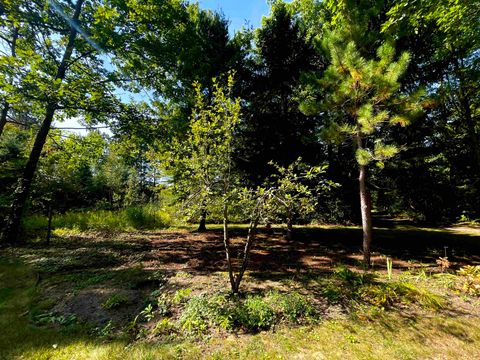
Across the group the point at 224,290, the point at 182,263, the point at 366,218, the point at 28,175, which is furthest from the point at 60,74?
the point at 366,218

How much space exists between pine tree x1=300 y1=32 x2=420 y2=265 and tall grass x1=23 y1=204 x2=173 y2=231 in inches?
288

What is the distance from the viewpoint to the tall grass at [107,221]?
9.90m

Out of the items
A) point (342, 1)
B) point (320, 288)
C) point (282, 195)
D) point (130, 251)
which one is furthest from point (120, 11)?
point (320, 288)

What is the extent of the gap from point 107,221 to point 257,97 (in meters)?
9.25

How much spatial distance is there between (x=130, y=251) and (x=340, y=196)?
8626mm

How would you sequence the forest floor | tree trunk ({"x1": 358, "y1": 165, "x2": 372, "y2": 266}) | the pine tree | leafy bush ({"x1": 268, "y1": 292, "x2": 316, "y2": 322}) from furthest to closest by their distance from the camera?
tree trunk ({"x1": 358, "y1": 165, "x2": 372, "y2": 266}) → the pine tree → leafy bush ({"x1": 268, "y1": 292, "x2": 316, "y2": 322}) → the forest floor

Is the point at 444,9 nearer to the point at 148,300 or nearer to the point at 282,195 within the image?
the point at 282,195

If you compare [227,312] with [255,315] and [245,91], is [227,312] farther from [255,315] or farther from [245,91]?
[245,91]

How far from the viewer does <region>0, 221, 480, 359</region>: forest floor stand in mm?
2664

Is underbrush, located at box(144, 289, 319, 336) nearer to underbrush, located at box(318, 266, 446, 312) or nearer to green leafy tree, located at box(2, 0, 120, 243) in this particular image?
underbrush, located at box(318, 266, 446, 312)

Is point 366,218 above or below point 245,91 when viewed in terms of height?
below

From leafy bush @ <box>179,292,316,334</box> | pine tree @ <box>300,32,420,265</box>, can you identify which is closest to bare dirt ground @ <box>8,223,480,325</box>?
leafy bush @ <box>179,292,316,334</box>

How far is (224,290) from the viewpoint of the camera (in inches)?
154

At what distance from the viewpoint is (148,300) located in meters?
3.76
